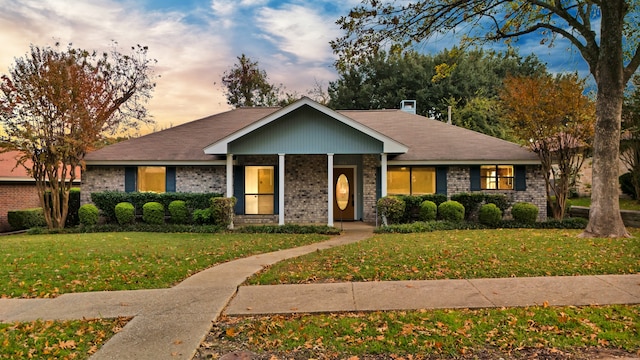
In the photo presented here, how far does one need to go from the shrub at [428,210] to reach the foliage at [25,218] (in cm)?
1661

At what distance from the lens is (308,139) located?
14844 mm

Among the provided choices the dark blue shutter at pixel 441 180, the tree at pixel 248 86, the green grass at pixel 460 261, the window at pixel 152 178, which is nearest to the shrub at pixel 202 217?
the window at pixel 152 178

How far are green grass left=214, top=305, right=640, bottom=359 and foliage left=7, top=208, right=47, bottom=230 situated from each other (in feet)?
57.3

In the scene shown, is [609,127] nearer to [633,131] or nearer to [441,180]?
[441,180]

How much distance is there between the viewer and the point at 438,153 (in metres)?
15.9

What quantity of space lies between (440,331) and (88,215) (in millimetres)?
14374

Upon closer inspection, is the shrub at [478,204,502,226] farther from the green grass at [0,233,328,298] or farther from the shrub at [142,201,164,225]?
the shrub at [142,201,164,225]

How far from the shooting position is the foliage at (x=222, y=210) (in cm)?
1432

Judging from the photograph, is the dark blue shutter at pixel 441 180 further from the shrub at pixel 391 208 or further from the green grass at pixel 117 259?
the green grass at pixel 117 259

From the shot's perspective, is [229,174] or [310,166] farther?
[310,166]

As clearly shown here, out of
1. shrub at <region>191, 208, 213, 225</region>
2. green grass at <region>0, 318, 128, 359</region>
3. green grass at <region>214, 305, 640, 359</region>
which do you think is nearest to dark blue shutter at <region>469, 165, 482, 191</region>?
shrub at <region>191, 208, 213, 225</region>

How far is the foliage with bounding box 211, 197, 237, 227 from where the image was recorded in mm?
14320

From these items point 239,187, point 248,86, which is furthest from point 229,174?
point 248,86

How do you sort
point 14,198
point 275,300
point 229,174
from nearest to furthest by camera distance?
point 275,300 → point 229,174 → point 14,198
